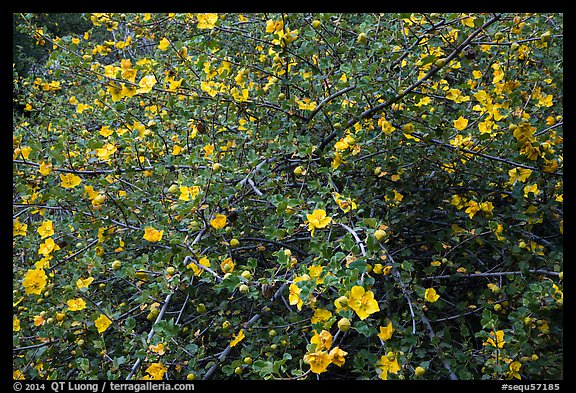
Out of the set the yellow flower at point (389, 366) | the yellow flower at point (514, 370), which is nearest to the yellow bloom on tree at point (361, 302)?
the yellow flower at point (389, 366)

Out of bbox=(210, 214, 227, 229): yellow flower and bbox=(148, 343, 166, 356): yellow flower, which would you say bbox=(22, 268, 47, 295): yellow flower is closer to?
bbox=(148, 343, 166, 356): yellow flower

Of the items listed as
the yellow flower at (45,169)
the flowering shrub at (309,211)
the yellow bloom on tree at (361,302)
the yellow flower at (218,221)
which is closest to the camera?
the yellow bloom on tree at (361,302)

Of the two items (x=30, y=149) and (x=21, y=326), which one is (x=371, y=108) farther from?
(x=21, y=326)

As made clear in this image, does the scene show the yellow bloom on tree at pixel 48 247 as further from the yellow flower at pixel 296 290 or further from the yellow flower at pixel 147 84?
the yellow flower at pixel 296 290

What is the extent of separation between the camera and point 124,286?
95.6 inches

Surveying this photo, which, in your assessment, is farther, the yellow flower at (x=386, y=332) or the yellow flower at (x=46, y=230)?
the yellow flower at (x=46, y=230)

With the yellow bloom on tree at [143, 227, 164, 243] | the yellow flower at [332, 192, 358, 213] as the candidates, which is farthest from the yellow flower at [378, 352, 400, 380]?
the yellow bloom on tree at [143, 227, 164, 243]

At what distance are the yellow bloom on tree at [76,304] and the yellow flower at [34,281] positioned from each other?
0.14 meters

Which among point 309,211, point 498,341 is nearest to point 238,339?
point 309,211

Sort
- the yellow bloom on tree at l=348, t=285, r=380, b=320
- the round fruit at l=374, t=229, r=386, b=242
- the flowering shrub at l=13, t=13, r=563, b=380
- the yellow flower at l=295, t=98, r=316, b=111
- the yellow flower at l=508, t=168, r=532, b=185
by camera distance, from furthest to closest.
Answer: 1. the yellow flower at l=295, t=98, r=316, b=111
2. the yellow flower at l=508, t=168, r=532, b=185
3. the flowering shrub at l=13, t=13, r=563, b=380
4. the round fruit at l=374, t=229, r=386, b=242
5. the yellow bloom on tree at l=348, t=285, r=380, b=320

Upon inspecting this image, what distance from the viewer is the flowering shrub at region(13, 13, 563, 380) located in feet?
5.20

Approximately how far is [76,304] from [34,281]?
206mm

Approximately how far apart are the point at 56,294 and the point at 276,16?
1.53m

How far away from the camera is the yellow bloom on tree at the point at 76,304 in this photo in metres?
1.72
